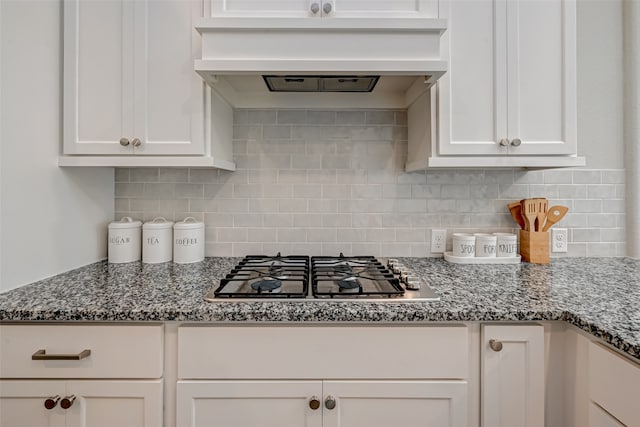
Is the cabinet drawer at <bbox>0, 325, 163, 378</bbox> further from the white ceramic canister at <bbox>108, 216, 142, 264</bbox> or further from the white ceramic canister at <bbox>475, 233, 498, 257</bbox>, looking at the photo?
the white ceramic canister at <bbox>475, 233, 498, 257</bbox>

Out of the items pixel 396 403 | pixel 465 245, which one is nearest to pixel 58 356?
pixel 396 403

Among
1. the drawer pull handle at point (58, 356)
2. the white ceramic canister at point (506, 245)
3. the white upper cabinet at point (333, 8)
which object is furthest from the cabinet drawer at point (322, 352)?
the white upper cabinet at point (333, 8)

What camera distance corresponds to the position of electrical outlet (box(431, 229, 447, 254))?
1.76 meters

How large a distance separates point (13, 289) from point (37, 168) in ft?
1.43

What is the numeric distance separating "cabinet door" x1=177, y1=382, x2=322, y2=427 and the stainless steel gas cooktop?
240mm

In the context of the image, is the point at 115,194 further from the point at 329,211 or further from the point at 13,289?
the point at 329,211

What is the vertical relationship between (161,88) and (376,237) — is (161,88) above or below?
above

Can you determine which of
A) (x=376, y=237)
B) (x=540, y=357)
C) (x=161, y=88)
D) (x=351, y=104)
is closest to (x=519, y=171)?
(x=376, y=237)

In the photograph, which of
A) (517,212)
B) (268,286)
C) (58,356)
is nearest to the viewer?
(58,356)

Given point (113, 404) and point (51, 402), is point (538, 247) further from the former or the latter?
point (51, 402)

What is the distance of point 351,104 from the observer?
1.73 metres

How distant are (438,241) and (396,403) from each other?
91 cm

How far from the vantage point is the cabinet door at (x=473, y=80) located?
1393mm

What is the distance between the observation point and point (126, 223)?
1633 mm
